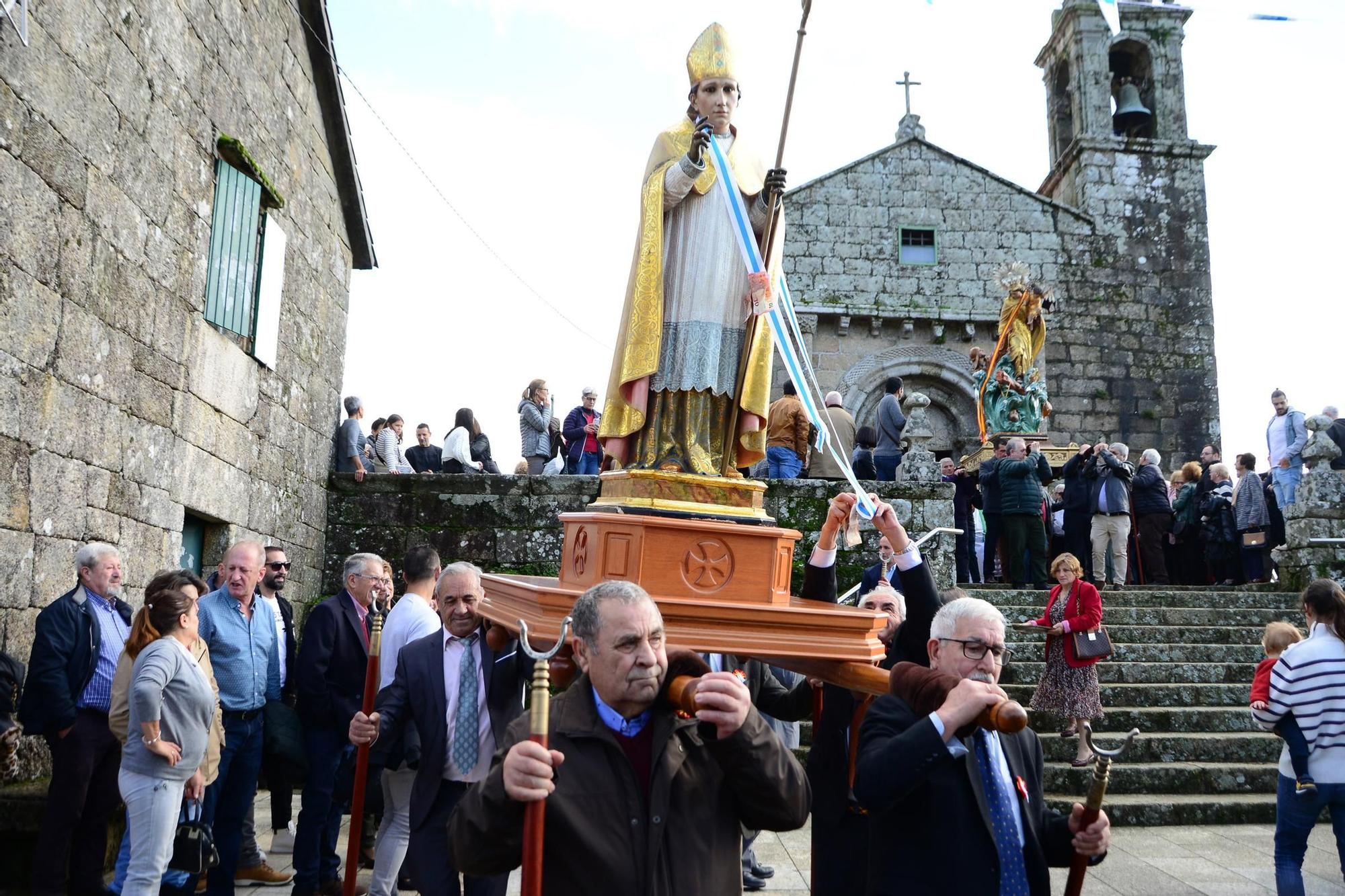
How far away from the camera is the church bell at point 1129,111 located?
18.6m

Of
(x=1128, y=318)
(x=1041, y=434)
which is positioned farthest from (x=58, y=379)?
(x=1128, y=318)

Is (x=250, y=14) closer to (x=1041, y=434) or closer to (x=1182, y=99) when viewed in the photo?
(x=1041, y=434)

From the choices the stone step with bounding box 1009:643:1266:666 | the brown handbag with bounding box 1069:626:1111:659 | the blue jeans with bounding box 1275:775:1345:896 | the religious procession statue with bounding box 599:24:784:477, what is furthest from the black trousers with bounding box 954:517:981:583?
the religious procession statue with bounding box 599:24:784:477

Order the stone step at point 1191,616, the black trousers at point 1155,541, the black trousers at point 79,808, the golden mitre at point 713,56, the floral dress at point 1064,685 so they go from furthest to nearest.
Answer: the black trousers at point 1155,541 → the stone step at point 1191,616 → the floral dress at point 1064,685 → the black trousers at point 79,808 → the golden mitre at point 713,56

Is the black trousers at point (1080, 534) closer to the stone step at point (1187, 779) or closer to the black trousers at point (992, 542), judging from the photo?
the black trousers at point (992, 542)

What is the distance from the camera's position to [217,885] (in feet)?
15.8

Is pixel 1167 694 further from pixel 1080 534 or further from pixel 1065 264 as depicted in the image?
pixel 1065 264

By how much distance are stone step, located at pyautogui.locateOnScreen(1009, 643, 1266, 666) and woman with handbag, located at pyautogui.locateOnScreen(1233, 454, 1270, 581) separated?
2308 millimetres

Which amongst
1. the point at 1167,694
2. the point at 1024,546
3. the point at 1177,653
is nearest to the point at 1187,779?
the point at 1167,694

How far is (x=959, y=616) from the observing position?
8.80ft

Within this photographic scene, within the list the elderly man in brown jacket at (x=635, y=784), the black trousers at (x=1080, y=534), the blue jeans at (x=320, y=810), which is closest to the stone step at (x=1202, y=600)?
the black trousers at (x=1080, y=534)

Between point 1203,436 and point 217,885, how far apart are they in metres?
17.7

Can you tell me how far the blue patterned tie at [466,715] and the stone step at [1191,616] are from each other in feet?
24.3

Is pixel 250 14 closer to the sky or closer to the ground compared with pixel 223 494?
closer to the sky
